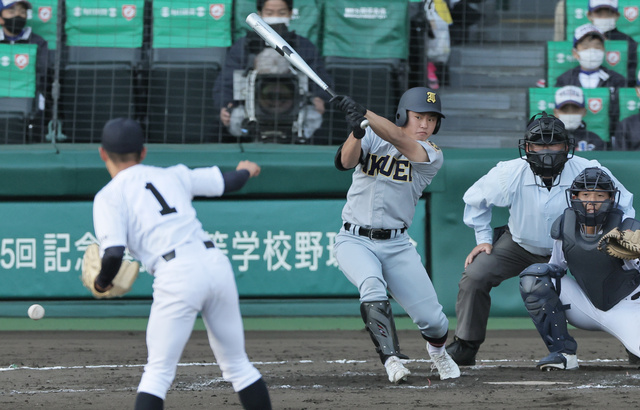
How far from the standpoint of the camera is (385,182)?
17.5 ft

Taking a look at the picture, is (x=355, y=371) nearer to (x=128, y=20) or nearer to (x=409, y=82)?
(x=409, y=82)

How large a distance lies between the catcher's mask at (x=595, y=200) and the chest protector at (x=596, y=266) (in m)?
0.06

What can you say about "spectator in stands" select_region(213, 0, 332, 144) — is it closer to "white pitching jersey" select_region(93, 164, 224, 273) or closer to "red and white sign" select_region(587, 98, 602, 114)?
"red and white sign" select_region(587, 98, 602, 114)

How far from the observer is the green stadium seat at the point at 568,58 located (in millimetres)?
9164

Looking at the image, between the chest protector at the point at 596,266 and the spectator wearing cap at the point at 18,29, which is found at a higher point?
the spectator wearing cap at the point at 18,29

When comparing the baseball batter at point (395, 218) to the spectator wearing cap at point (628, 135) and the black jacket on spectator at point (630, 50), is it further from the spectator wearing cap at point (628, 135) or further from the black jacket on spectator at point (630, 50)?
the black jacket on spectator at point (630, 50)

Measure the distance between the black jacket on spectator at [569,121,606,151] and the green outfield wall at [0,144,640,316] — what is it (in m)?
0.59

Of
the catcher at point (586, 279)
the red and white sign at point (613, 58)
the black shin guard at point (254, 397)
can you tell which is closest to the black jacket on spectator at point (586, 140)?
the red and white sign at point (613, 58)

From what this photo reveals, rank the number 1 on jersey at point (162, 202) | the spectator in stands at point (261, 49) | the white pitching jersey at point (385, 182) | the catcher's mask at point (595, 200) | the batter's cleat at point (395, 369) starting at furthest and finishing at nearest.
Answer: the spectator in stands at point (261, 49), the catcher's mask at point (595, 200), the white pitching jersey at point (385, 182), the batter's cleat at point (395, 369), the number 1 on jersey at point (162, 202)

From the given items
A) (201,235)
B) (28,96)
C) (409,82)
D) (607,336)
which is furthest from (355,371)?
(28,96)

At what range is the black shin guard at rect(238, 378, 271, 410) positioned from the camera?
382cm

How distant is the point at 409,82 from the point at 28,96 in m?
3.49

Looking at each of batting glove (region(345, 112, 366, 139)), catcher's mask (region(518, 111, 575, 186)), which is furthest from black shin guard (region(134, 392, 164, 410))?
catcher's mask (region(518, 111, 575, 186))

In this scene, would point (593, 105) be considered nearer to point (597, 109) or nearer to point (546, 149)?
point (597, 109)
